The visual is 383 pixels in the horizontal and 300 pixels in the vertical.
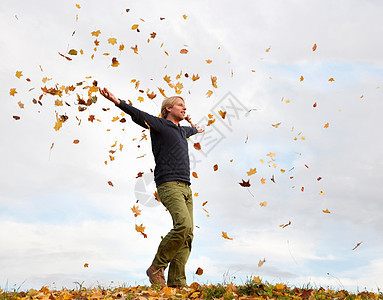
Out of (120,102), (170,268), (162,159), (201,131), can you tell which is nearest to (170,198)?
(162,159)

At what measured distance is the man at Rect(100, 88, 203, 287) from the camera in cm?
531

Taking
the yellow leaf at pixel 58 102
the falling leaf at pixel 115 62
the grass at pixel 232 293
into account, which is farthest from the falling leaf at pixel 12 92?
the grass at pixel 232 293

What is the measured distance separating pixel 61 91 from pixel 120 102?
2087 millimetres

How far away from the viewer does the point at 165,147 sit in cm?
566

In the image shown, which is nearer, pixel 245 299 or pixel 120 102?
pixel 245 299

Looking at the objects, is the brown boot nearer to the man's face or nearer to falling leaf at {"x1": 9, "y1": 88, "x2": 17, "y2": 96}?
the man's face

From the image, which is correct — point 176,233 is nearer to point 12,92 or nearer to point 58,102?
point 58,102

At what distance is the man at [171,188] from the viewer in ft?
17.4

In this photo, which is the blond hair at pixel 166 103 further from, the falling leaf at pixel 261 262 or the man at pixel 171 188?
the falling leaf at pixel 261 262

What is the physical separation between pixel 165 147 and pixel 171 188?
0.61 metres

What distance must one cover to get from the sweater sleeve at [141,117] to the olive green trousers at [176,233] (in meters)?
0.83

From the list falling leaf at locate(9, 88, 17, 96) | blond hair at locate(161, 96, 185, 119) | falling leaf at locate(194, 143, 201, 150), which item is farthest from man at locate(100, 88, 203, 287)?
falling leaf at locate(9, 88, 17, 96)

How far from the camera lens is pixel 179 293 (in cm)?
466

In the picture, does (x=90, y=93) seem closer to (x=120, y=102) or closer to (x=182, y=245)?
(x=120, y=102)
